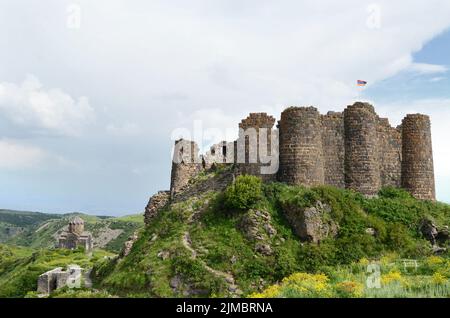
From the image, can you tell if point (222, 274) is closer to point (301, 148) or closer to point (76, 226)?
point (301, 148)

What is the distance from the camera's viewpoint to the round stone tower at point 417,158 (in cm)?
2842

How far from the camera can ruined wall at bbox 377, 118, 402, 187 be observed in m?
28.3

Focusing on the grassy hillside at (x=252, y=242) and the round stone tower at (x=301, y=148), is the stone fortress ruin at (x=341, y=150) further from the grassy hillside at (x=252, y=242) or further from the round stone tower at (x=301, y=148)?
the grassy hillside at (x=252, y=242)

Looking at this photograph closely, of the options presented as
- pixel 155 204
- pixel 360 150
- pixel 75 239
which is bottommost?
pixel 75 239

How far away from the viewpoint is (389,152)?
28547 millimetres

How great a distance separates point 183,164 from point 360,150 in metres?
12.6

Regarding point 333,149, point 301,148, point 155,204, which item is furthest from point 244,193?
point 155,204

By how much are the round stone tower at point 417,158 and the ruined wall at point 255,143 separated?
9.04 m

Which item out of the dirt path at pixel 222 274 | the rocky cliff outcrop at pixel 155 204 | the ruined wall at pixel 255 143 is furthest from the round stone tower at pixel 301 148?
the rocky cliff outcrop at pixel 155 204

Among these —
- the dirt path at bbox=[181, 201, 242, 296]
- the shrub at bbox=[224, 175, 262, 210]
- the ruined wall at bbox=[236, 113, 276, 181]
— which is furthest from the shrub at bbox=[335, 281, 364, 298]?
the ruined wall at bbox=[236, 113, 276, 181]

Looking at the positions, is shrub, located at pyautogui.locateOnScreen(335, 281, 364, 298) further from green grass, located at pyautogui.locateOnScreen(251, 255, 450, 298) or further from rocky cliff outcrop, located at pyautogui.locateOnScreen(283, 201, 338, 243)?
rocky cliff outcrop, located at pyautogui.locateOnScreen(283, 201, 338, 243)

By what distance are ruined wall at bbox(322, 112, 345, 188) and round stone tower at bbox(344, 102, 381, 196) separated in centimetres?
29
